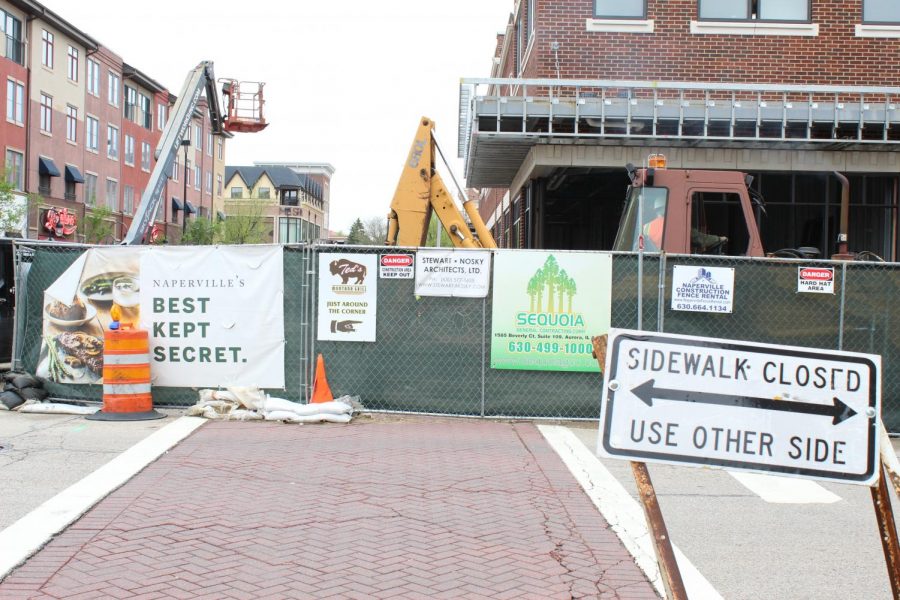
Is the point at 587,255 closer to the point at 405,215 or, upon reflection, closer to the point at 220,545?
the point at 405,215

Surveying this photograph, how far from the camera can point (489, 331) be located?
10609mm

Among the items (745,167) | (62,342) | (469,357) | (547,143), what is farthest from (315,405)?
(745,167)

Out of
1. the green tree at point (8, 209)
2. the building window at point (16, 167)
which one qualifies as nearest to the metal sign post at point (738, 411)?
the green tree at point (8, 209)

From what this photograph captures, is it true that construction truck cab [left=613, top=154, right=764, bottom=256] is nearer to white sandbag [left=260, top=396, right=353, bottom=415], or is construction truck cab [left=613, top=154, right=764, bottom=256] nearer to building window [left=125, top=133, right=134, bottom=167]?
white sandbag [left=260, top=396, right=353, bottom=415]

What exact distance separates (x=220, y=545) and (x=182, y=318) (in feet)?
18.5

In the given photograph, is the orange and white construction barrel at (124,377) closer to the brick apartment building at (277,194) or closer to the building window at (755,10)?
the building window at (755,10)

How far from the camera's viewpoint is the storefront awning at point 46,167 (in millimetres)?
45219

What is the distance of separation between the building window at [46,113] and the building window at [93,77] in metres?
5.67

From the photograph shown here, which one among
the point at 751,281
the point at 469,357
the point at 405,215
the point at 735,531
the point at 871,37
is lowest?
the point at 735,531

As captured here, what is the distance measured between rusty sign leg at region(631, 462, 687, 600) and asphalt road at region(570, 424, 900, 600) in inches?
58.9

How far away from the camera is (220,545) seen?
5660 mm

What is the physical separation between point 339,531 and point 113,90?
55.2 meters

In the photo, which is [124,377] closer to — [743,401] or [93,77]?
[743,401]

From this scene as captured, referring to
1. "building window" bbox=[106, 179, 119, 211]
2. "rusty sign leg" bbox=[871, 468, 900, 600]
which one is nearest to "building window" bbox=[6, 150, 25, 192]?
"building window" bbox=[106, 179, 119, 211]
